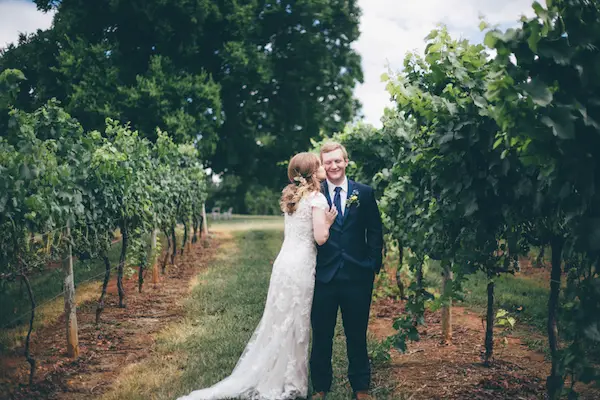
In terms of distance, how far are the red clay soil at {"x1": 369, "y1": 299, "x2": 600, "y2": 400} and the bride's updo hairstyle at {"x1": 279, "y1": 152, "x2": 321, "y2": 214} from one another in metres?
1.91

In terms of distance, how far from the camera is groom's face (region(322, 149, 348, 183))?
414 cm

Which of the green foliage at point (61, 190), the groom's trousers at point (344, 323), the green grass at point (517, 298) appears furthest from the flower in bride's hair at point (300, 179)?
the green grass at point (517, 298)

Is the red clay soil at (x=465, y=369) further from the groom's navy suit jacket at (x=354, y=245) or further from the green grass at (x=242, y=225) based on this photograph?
the green grass at (x=242, y=225)

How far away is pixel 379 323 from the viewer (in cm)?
737

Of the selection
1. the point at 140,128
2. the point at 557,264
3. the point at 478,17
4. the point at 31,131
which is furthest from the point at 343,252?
the point at 140,128

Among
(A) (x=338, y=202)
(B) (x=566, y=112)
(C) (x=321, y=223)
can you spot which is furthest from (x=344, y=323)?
(B) (x=566, y=112)

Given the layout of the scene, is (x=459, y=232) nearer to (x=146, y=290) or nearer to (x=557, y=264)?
(x=557, y=264)

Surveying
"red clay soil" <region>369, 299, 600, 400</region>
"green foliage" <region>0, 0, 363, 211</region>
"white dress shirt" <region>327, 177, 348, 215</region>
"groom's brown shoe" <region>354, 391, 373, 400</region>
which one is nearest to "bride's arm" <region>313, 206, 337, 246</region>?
"white dress shirt" <region>327, 177, 348, 215</region>

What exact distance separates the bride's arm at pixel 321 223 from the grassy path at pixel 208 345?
1368 millimetres

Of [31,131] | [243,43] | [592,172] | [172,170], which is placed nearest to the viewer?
[592,172]

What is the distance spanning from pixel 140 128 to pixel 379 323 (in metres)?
13.1

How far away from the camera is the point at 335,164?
13.7ft

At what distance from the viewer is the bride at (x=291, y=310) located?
4.23 metres

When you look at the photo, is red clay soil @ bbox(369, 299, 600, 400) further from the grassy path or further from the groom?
the groom
